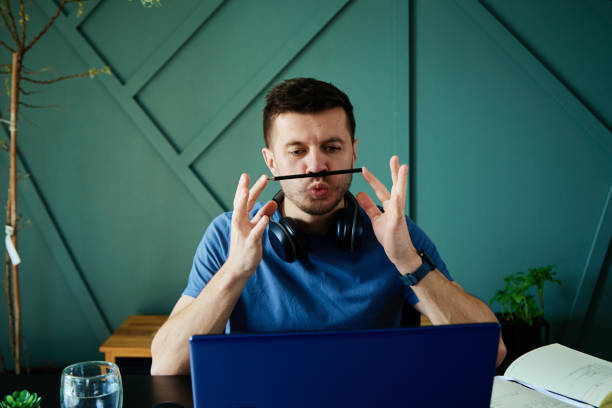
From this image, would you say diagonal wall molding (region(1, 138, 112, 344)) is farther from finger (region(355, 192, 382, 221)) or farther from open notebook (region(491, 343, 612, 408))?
open notebook (region(491, 343, 612, 408))

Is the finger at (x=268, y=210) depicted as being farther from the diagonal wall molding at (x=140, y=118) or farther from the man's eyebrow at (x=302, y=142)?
the diagonal wall molding at (x=140, y=118)

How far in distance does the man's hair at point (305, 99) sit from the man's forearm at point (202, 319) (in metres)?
0.53

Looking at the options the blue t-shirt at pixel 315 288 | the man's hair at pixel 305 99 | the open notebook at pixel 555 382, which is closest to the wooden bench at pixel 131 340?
the blue t-shirt at pixel 315 288

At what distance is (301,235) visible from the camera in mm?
1411

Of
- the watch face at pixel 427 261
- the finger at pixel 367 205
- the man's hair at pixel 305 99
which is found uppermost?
the man's hair at pixel 305 99

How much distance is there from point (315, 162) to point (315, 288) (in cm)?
37

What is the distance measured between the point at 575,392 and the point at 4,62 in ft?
10.0

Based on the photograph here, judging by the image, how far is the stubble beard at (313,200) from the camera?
4.85 feet

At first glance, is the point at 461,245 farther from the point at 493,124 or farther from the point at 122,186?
the point at 122,186

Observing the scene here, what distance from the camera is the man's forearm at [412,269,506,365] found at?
A: 4.39 feet

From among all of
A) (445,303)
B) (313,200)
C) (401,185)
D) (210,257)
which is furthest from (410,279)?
(210,257)

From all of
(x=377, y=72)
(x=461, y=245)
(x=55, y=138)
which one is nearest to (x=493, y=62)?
(x=377, y=72)

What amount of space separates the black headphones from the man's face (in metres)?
0.06

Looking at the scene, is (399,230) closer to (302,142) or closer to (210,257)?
(302,142)
